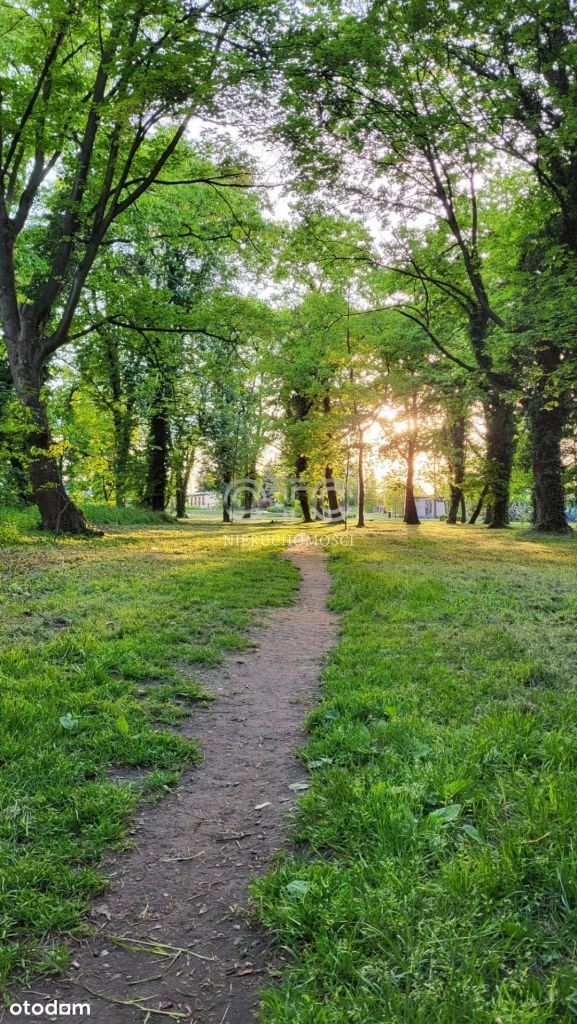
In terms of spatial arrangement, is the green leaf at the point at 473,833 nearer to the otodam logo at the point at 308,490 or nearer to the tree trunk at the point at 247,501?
the otodam logo at the point at 308,490

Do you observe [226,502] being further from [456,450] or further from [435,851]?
[435,851]

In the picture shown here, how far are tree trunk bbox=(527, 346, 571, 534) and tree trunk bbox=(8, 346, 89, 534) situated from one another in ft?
50.5

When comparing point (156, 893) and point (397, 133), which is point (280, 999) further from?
point (397, 133)

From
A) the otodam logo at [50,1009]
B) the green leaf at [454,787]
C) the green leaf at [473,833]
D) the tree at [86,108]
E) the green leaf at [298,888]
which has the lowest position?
the otodam logo at [50,1009]

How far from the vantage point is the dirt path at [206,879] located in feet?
5.98

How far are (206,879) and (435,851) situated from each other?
42.1 inches

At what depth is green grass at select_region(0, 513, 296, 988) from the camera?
221cm

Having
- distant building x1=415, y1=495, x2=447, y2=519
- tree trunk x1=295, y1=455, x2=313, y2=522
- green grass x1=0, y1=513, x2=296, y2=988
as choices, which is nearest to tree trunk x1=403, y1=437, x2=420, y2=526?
tree trunk x1=295, y1=455, x2=313, y2=522

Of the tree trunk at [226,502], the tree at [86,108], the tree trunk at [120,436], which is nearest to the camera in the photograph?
the tree at [86,108]

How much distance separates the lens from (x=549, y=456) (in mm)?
19391

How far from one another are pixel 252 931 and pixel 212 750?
154 centimetres

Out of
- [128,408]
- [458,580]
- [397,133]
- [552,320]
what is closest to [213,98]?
[397,133]

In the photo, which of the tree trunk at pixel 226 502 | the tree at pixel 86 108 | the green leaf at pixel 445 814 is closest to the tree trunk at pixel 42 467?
the tree at pixel 86 108

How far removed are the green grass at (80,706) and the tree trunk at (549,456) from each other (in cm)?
1463
